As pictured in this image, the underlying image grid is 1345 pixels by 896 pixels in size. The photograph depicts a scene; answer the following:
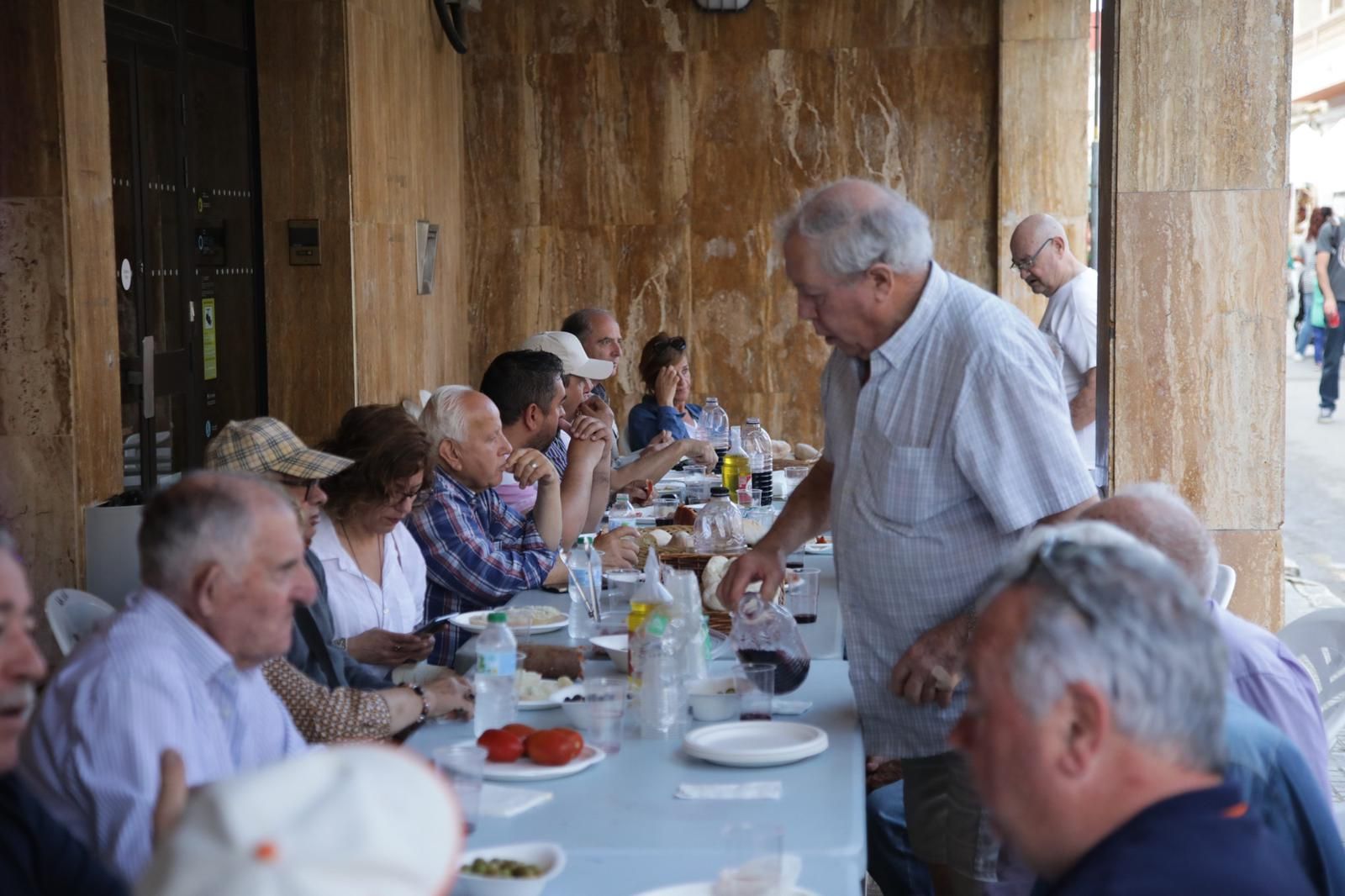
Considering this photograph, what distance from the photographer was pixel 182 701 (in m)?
2.18

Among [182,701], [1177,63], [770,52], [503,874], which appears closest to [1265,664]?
[503,874]

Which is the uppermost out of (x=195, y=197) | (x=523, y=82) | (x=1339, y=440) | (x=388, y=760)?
(x=523, y=82)

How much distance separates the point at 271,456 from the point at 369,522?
419 mm

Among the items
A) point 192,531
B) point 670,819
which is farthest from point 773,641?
point 192,531

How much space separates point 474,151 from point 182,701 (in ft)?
28.0

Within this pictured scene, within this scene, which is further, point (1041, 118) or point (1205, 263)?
point (1041, 118)

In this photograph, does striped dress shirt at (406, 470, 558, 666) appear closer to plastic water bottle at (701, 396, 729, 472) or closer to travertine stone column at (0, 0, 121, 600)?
travertine stone column at (0, 0, 121, 600)

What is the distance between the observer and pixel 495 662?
294 centimetres

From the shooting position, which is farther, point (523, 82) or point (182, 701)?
point (523, 82)

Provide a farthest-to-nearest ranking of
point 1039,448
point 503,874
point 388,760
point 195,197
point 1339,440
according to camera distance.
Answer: point 1339,440 → point 195,197 → point 1039,448 → point 503,874 → point 388,760

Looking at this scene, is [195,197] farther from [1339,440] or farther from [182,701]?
[1339,440]

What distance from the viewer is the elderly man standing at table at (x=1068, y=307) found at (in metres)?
6.89

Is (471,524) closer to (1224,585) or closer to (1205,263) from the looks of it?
(1224,585)

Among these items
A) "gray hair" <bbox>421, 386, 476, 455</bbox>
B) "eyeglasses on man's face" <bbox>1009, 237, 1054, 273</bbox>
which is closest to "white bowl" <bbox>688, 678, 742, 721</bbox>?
"gray hair" <bbox>421, 386, 476, 455</bbox>
